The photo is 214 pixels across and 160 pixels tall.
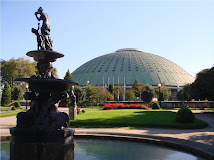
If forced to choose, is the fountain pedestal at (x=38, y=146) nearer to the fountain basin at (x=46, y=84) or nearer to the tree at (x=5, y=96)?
the fountain basin at (x=46, y=84)

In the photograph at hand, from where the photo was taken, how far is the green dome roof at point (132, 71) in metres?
80.0

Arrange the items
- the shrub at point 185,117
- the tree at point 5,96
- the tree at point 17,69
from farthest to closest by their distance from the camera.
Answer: the tree at point 17,69
the tree at point 5,96
the shrub at point 185,117

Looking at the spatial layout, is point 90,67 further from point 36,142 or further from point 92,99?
point 36,142

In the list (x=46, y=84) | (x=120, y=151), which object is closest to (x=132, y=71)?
(x=120, y=151)

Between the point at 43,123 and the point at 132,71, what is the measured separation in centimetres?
7773

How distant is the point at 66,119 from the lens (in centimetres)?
634

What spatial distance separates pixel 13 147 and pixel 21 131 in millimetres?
460

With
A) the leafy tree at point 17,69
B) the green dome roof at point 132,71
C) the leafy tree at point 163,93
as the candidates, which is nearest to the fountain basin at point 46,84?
the leafy tree at point 17,69

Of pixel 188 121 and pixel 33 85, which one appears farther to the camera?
pixel 188 121

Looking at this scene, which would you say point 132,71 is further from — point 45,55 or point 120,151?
point 45,55

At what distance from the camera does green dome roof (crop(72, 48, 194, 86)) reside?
8000 cm

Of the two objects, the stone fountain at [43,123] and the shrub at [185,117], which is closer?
the stone fountain at [43,123]

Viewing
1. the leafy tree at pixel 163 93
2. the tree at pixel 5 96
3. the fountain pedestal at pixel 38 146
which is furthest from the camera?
the leafy tree at pixel 163 93

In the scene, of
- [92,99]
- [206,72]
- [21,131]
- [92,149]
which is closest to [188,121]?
[92,149]
